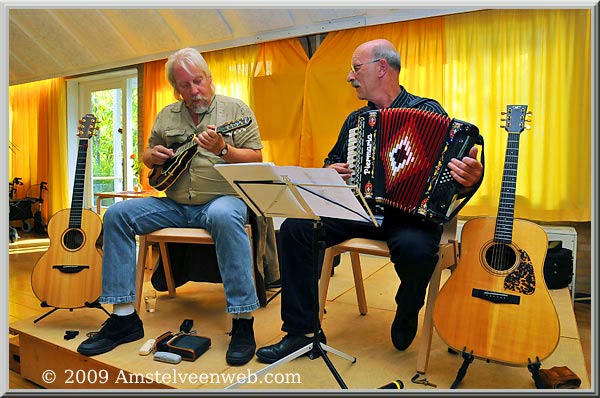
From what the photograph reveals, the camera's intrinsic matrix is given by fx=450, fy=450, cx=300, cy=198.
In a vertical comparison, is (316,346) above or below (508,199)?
below

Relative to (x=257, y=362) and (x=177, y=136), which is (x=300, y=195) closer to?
(x=257, y=362)

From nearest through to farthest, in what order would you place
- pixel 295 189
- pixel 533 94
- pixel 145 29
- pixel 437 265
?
1. pixel 295 189
2. pixel 437 265
3. pixel 533 94
4. pixel 145 29

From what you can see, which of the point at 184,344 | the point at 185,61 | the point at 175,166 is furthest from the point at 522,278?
the point at 185,61

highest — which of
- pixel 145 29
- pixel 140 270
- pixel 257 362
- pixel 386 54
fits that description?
pixel 145 29

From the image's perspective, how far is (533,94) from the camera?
254 cm

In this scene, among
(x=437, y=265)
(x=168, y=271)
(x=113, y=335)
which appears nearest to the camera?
(x=437, y=265)

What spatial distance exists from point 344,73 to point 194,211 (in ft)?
5.71

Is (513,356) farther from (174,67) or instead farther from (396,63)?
(174,67)

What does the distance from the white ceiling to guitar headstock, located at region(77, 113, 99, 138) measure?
5.43 ft

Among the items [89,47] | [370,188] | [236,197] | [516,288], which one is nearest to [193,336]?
[236,197]

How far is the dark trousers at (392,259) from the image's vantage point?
135 centimetres

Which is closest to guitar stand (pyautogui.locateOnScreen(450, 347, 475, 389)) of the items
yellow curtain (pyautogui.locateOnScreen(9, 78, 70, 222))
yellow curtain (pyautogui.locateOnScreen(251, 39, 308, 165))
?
yellow curtain (pyautogui.locateOnScreen(251, 39, 308, 165))

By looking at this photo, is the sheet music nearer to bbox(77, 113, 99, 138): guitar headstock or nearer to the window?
bbox(77, 113, 99, 138): guitar headstock

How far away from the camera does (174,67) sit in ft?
5.87
